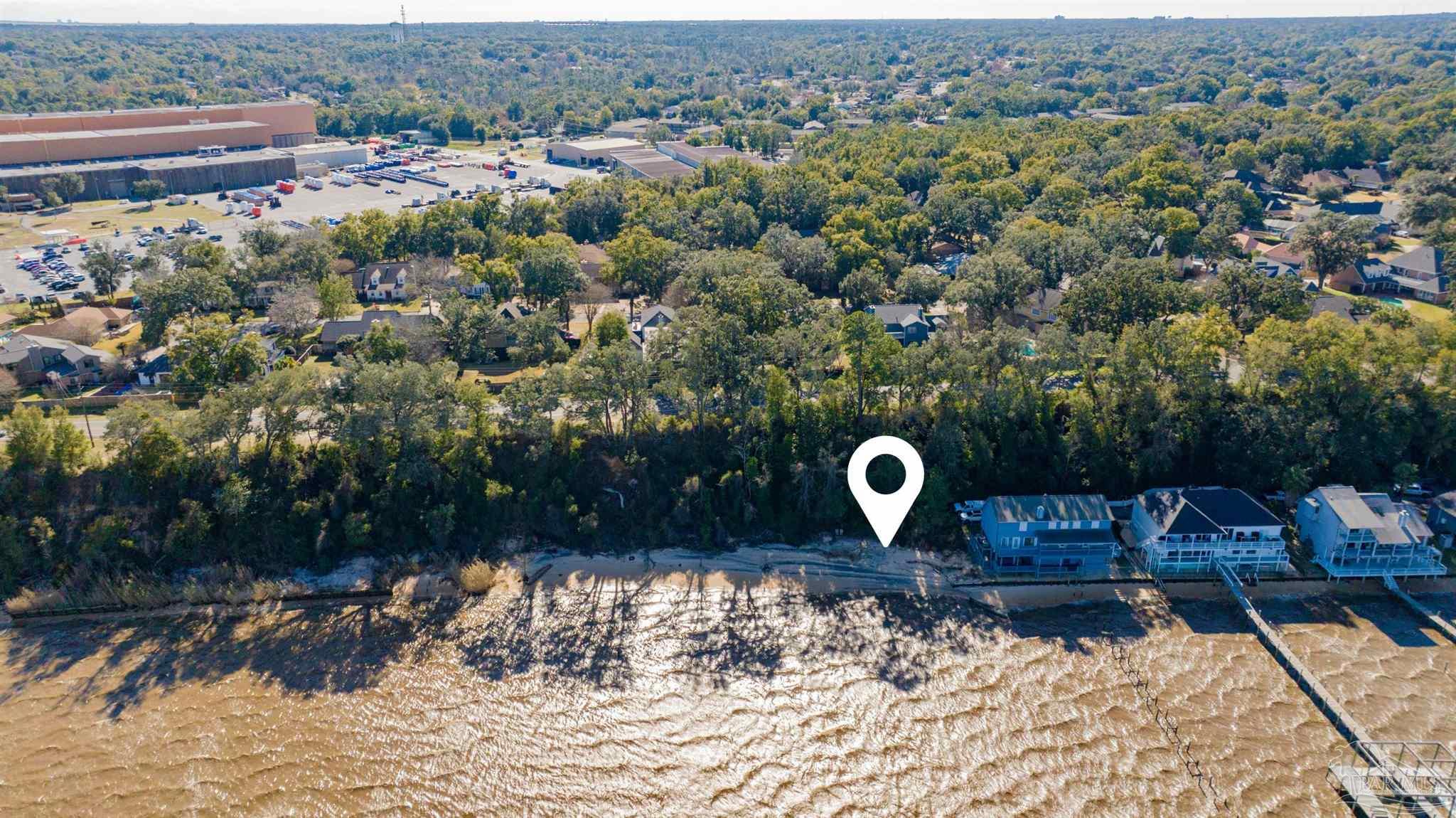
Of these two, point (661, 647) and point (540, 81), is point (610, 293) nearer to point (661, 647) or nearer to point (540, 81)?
point (661, 647)

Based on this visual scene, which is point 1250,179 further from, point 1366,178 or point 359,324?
point 359,324

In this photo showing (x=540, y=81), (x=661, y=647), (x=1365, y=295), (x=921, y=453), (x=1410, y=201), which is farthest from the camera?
(x=540, y=81)

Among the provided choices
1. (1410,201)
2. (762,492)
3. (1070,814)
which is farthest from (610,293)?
(1410,201)

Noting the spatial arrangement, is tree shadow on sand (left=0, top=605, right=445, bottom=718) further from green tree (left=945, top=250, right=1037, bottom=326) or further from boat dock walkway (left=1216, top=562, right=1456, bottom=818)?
green tree (left=945, top=250, right=1037, bottom=326)

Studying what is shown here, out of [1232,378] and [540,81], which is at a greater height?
[540,81]

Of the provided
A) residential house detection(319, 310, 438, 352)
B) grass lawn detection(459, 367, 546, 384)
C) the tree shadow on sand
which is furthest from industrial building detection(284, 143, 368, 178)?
the tree shadow on sand

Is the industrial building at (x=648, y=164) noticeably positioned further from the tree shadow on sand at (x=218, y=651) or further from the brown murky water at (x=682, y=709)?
the brown murky water at (x=682, y=709)

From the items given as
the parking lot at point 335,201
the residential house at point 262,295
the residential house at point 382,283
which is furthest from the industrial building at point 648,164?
the residential house at point 262,295
